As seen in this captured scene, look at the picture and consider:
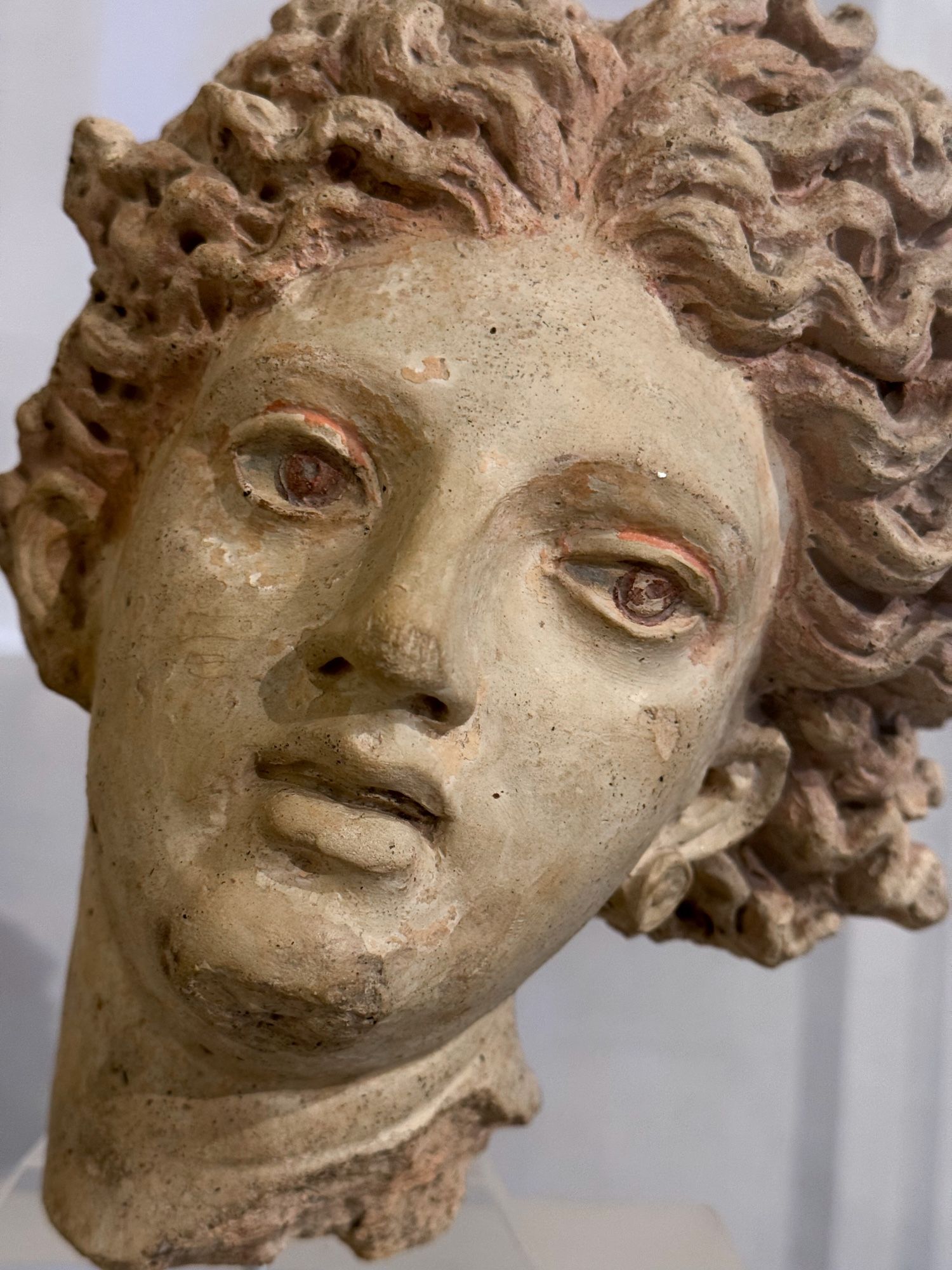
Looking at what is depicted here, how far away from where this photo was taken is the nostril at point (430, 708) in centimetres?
129

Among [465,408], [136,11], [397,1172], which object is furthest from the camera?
[136,11]

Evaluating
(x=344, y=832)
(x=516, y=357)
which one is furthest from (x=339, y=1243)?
(x=516, y=357)

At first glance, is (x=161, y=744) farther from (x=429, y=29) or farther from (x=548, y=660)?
(x=429, y=29)

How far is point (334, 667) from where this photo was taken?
132 cm

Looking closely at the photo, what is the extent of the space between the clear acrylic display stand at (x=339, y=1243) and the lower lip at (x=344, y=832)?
0.86m

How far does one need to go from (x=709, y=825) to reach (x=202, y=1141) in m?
0.70

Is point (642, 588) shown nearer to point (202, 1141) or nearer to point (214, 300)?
point (214, 300)

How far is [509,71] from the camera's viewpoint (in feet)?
4.64

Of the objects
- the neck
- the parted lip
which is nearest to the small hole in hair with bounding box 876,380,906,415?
the parted lip

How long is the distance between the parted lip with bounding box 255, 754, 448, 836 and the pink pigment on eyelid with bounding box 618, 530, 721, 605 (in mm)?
317

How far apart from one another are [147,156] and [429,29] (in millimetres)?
348

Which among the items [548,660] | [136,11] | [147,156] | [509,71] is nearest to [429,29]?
[509,71]

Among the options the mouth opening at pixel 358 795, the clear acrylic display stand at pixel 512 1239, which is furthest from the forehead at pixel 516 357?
the clear acrylic display stand at pixel 512 1239

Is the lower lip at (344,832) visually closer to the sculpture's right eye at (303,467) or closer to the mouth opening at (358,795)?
the mouth opening at (358,795)
